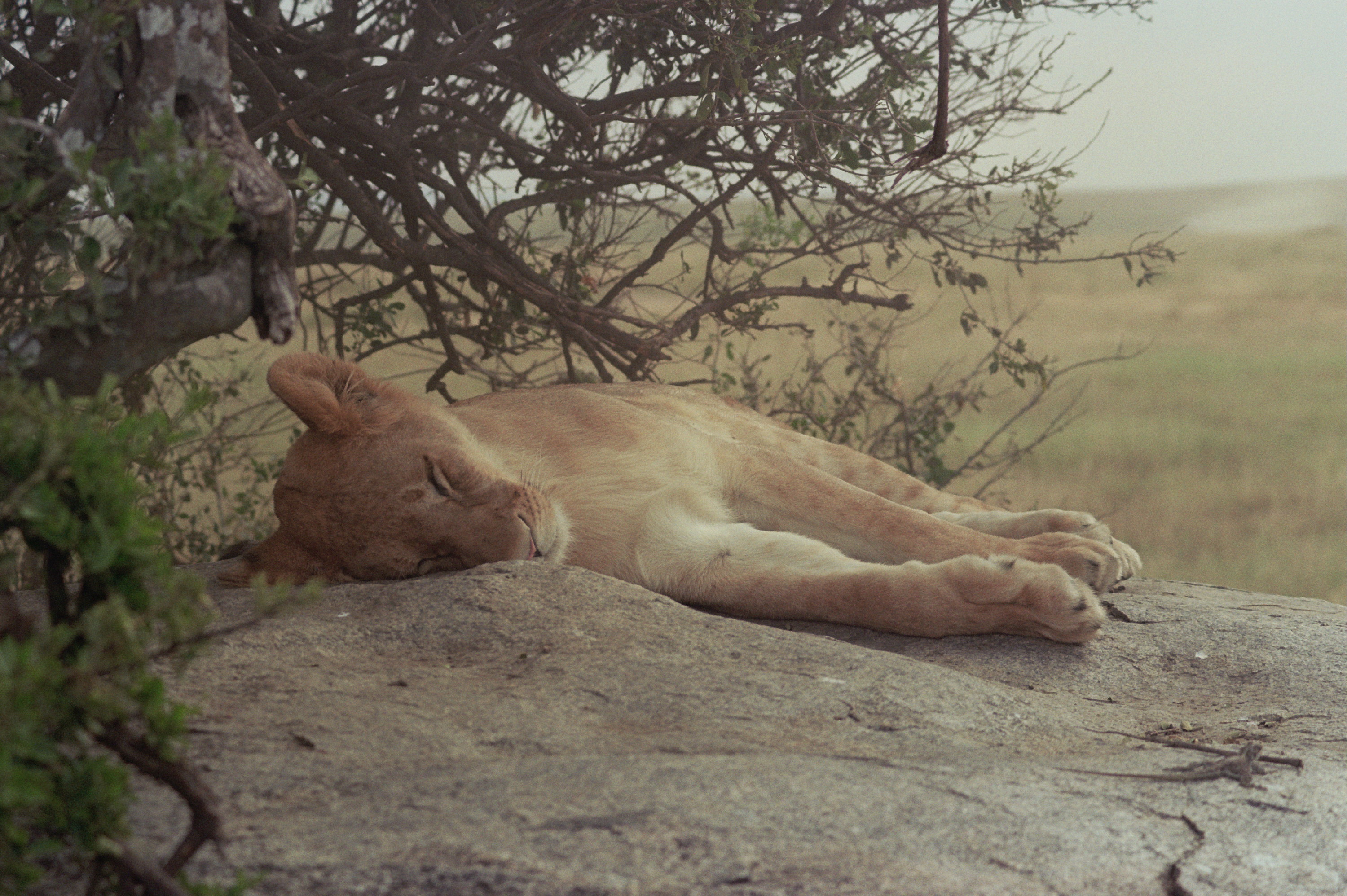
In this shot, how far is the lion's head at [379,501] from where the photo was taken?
3191mm

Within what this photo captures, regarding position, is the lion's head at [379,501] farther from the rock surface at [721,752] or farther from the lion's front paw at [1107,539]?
the lion's front paw at [1107,539]

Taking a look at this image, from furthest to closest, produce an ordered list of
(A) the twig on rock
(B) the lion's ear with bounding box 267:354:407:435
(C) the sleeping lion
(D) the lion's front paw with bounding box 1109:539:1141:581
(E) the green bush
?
(D) the lion's front paw with bounding box 1109:539:1141:581 < (C) the sleeping lion < (B) the lion's ear with bounding box 267:354:407:435 < (A) the twig on rock < (E) the green bush

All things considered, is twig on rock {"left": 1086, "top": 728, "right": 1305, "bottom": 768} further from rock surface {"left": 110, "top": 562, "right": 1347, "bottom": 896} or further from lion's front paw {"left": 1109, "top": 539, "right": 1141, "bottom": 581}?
lion's front paw {"left": 1109, "top": 539, "right": 1141, "bottom": 581}

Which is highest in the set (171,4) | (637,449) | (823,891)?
(171,4)

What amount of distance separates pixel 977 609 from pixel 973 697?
56 centimetres

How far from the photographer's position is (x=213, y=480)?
5977 millimetres

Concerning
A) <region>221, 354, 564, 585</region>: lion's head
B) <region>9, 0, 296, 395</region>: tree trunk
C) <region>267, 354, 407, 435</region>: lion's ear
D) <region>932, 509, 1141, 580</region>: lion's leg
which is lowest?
<region>932, 509, 1141, 580</region>: lion's leg

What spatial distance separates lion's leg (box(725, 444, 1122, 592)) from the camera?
3434mm

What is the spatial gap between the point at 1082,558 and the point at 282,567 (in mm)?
2396

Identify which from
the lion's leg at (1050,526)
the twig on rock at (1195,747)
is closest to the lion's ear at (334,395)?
the lion's leg at (1050,526)

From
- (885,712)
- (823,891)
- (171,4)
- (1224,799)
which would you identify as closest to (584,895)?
(823,891)

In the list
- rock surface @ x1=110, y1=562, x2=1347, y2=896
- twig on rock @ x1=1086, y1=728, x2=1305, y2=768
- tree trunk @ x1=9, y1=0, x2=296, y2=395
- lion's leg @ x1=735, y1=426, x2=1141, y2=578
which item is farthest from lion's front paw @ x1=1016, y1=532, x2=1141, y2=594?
tree trunk @ x1=9, y1=0, x2=296, y2=395

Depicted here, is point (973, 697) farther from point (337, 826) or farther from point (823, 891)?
point (337, 826)

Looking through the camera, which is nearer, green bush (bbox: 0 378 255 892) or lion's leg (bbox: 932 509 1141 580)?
green bush (bbox: 0 378 255 892)
